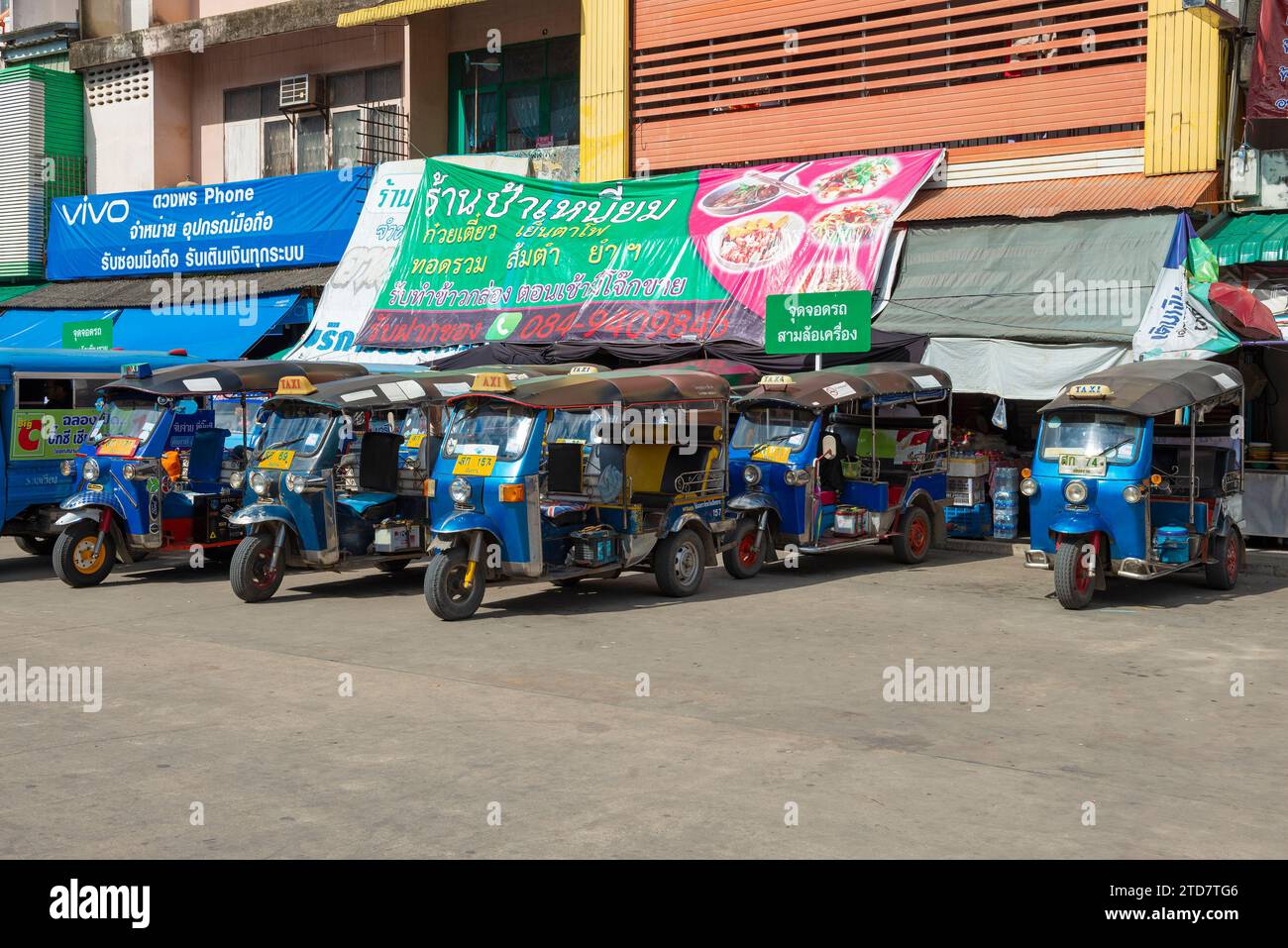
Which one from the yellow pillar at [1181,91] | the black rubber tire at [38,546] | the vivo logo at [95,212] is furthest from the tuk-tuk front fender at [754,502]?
the vivo logo at [95,212]

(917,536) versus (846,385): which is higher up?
(846,385)

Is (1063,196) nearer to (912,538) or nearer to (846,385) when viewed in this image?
(846,385)

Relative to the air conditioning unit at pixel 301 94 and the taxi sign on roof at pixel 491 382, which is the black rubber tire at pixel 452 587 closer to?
the taxi sign on roof at pixel 491 382

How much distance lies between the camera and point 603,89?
957 inches

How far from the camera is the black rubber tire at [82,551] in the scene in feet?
47.0

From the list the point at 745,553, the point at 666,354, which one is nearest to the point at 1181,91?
the point at 666,354

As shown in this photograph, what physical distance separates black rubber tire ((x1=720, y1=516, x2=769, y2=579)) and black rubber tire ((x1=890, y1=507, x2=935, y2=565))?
1.91 m

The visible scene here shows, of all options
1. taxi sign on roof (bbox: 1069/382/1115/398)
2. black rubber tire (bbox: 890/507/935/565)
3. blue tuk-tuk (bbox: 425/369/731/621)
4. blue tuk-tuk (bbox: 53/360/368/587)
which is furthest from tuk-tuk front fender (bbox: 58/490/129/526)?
taxi sign on roof (bbox: 1069/382/1115/398)

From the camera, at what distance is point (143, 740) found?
26.1ft

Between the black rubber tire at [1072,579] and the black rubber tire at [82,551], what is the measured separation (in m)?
9.85

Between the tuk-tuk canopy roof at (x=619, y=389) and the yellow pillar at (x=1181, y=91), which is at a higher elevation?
the yellow pillar at (x=1181, y=91)

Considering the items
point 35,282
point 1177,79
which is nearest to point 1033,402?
point 1177,79

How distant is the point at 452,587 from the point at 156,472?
14.9 feet
